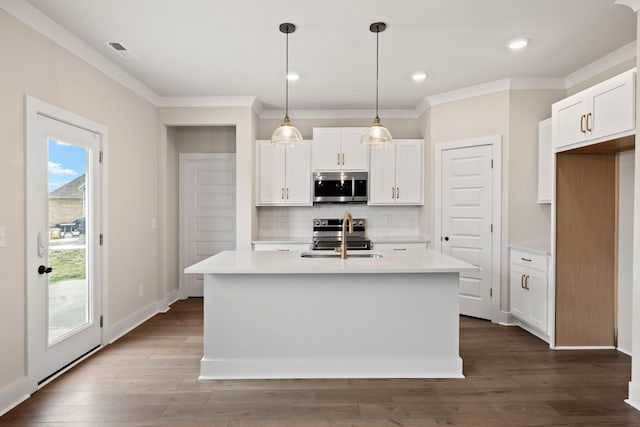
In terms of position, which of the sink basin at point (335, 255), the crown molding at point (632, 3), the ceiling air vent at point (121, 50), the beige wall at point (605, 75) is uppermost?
the ceiling air vent at point (121, 50)

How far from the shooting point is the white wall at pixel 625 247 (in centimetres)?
326

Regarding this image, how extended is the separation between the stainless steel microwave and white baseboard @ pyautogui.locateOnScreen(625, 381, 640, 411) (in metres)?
3.27

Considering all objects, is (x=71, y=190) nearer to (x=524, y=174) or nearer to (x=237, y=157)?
(x=237, y=157)

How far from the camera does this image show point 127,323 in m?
3.95

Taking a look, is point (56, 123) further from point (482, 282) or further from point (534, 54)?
point (482, 282)

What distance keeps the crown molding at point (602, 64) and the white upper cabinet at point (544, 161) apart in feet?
1.75

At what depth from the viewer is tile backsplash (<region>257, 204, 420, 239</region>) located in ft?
17.8

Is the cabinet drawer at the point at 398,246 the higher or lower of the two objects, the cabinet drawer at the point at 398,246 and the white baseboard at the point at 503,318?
the higher

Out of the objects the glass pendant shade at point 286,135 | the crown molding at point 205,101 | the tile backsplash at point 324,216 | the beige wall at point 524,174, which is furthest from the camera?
the tile backsplash at point 324,216

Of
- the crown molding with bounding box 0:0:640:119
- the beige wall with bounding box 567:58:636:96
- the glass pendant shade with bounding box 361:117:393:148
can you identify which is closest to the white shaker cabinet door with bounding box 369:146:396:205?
the crown molding with bounding box 0:0:640:119

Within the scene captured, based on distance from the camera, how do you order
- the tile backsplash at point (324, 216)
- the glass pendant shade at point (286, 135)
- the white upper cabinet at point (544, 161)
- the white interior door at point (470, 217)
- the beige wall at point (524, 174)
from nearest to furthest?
the glass pendant shade at point (286, 135), the white upper cabinet at point (544, 161), the beige wall at point (524, 174), the white interior door at point (470, 217), the tile backsplash at point (324, 216)

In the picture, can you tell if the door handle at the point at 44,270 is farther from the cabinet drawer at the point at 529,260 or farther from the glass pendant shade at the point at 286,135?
the cabinet drawer at the point at 529,260

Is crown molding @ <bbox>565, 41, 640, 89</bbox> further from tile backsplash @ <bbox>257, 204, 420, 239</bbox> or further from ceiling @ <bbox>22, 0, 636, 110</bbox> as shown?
tile backsplash @ <bbox>257, 204, 420, 239</bbox>

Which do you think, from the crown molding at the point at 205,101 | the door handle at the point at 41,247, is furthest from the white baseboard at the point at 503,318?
the door handle at the point at 41,247
